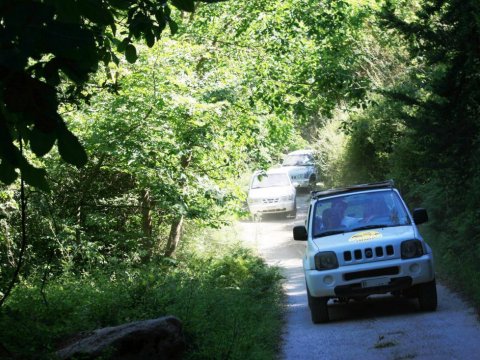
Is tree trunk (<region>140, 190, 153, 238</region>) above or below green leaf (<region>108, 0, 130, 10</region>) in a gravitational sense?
below

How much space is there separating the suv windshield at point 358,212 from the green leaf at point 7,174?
840 centimetres

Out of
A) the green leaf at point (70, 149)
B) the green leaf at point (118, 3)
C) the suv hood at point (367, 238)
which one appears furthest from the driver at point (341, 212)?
the green leaf at point (70, 149)

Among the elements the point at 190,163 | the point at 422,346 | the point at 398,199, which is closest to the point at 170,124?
the point at 190,163

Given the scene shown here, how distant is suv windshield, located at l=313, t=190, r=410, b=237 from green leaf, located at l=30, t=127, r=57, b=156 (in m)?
8.66

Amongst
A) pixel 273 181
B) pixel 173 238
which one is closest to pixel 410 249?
pixel 173 238

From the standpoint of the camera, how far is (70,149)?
321 cm

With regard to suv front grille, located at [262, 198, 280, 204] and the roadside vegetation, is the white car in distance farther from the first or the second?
the roadside vegetation

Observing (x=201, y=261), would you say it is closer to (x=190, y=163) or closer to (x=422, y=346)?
(x=190, y=163)

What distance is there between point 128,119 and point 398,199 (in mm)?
4815

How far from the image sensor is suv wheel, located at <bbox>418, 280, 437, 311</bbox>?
10750 mm

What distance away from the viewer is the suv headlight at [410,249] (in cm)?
1072

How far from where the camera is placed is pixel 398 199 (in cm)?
1194

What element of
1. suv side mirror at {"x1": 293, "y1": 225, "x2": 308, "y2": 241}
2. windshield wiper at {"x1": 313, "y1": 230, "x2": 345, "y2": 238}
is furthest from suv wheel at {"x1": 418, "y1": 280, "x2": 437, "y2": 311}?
suv side mirror at {"x1": 293, "y1": 225, "x2": 308, "y2": 241}

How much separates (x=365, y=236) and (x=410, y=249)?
2.20ft
